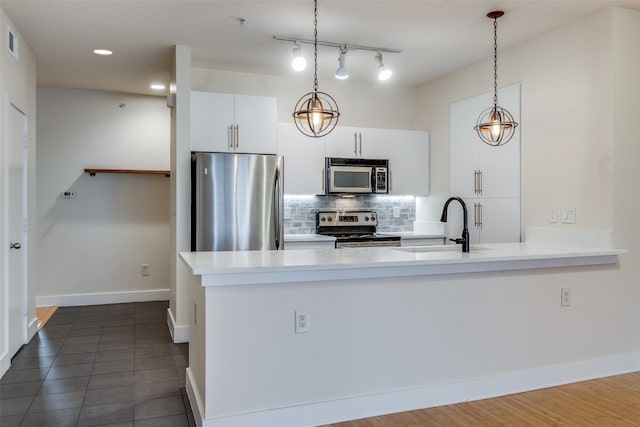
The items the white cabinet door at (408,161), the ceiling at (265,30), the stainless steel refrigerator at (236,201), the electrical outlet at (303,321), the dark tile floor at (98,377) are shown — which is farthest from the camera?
the white cabinet door at (408,161)

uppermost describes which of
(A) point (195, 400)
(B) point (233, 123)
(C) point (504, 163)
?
(B) point (233, 123)

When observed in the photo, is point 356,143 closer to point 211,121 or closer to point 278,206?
point 278,206

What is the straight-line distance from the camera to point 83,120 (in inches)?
219

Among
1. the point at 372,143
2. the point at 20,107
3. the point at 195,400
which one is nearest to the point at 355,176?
the point at 372,143

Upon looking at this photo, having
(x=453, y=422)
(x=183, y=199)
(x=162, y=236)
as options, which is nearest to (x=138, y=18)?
(x=183, y=199)

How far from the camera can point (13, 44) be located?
11.6 ft

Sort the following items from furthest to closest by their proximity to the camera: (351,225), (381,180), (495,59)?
(351,225) < (381,180) < (495,59)

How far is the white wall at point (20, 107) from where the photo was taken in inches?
129

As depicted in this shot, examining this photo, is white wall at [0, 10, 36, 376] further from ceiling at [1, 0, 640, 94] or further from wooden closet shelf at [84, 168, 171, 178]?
wooden closet shelf at [84, 168, 171, 178]

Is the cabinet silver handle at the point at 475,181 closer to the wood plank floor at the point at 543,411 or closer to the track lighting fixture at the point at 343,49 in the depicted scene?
the track lighting fixture at the point at 343,49

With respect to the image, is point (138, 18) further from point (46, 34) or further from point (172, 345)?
point (172, 345)

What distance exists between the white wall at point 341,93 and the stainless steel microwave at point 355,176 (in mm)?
614

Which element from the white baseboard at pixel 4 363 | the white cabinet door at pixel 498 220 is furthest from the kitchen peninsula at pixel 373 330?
the white baseboard at pixel 4 363

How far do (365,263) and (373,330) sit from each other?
41cm
